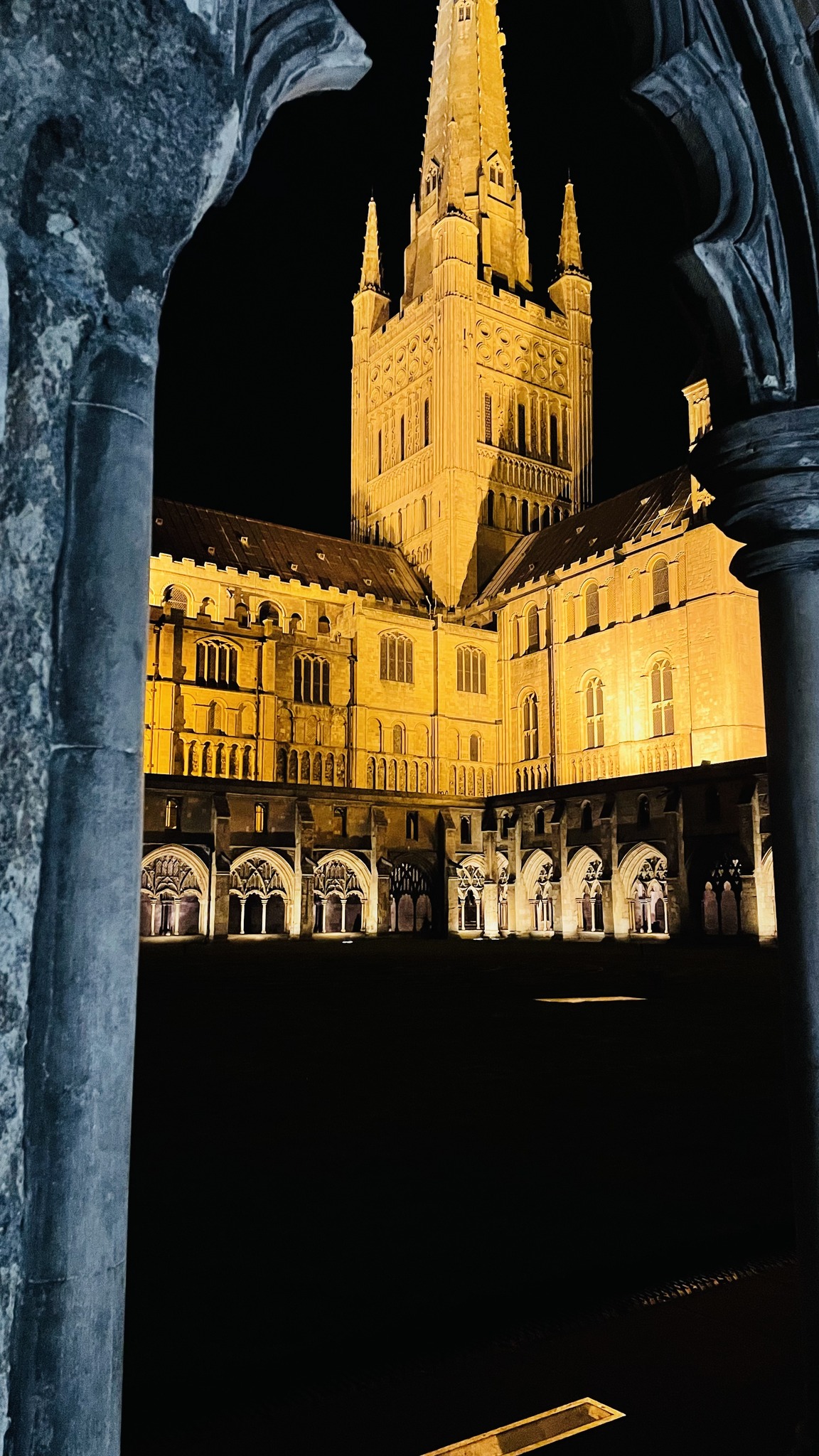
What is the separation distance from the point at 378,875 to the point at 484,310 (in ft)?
105

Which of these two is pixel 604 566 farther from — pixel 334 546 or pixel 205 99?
pixel 205 99

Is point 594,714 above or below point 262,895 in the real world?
above

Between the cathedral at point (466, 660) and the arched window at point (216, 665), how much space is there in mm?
114

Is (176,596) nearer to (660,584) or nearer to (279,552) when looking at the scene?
(279,552)

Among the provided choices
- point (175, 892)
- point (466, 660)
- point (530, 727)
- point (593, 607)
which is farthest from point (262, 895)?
point (593, 607)

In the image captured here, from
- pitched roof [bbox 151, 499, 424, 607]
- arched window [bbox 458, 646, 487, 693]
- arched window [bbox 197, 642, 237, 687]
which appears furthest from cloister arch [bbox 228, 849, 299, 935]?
arched window [bbox 458, 646, 487, 693]

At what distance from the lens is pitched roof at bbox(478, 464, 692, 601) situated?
40.4 metres

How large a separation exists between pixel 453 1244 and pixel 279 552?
4396 cm

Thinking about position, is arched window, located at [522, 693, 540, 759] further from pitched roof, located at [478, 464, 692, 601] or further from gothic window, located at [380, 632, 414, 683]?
gothic window, located at [380, 632, 414, 683]

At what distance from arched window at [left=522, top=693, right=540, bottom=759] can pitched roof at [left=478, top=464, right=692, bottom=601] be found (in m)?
5.19

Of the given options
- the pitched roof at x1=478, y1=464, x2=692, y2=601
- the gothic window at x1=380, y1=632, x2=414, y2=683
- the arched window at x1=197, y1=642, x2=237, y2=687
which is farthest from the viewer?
the gothic window at x1=380, y1=632, x2=414, y2=683

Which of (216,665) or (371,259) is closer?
(216,665)

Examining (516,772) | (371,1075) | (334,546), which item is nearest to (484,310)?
(334,546)

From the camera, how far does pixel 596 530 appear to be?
4453 cm
